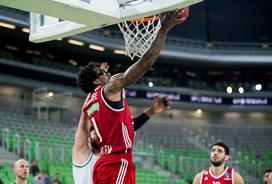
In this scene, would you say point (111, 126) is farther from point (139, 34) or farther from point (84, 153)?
point (139, 34)

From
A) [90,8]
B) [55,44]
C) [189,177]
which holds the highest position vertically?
[55,44]

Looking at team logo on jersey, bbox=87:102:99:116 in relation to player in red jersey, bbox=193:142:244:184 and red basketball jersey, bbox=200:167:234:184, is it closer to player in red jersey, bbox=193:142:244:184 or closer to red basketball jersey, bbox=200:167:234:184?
player in red jersey, bbox=193:142:244:184

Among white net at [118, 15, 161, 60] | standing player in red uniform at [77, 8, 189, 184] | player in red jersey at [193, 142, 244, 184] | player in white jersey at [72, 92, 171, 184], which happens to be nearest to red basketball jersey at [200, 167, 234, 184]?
player in red jersey at [193, 142, 244, 184]

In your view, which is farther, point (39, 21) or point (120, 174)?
point (39, 21)

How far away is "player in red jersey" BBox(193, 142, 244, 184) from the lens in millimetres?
7609

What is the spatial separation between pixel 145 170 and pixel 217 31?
41.1 feet

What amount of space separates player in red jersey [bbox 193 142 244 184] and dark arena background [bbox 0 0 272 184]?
45.0 ft

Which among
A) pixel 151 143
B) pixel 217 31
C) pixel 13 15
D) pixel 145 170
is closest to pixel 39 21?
pixel 145 170

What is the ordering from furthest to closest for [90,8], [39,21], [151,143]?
[151,143], [39,21], [90,8]

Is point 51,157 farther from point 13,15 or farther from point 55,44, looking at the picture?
point 55,44

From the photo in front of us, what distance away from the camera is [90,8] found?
509 cm

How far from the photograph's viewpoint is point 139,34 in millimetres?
6289

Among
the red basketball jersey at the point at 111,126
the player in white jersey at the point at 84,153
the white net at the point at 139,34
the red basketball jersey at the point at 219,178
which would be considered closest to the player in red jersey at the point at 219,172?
the red basketball jersey at the point at 219,178

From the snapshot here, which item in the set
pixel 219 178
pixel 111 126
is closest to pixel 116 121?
pixel 111 126
